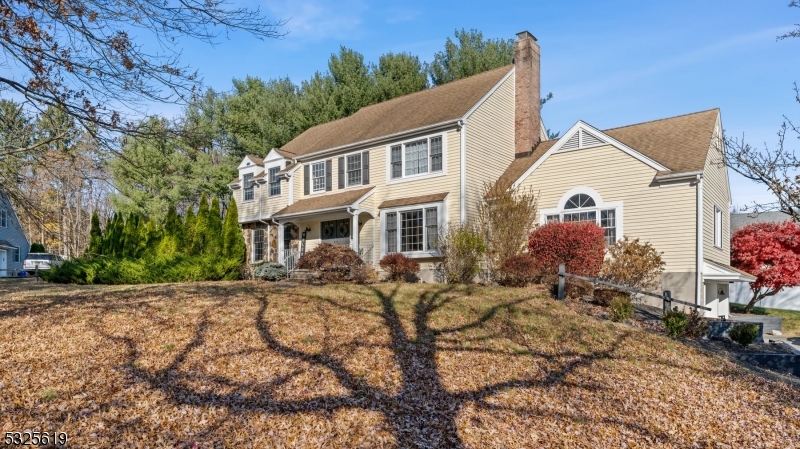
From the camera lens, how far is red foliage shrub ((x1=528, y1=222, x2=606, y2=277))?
45.4 ft

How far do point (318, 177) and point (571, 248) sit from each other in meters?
11.4

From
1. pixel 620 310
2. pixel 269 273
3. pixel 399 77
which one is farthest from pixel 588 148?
pixel 399 77

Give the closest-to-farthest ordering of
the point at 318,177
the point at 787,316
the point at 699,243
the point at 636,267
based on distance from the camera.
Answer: the point at 699,243, the point at 636,267, the point at 787,316, the point at 318,177

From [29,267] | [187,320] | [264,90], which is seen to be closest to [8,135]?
[187,320]

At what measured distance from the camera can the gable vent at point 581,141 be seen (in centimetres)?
1578

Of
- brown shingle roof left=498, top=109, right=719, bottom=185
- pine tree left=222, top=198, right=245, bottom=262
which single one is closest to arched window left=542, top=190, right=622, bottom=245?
brown shingle roof left=498, top=109, right=719, bottom=185

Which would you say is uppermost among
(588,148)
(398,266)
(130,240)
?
(588,148)

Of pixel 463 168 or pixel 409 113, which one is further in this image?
pixel 409 113

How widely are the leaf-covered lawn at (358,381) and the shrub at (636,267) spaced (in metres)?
4.94

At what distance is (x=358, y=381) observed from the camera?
6383 millimetres

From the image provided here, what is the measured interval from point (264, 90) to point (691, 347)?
108 ft

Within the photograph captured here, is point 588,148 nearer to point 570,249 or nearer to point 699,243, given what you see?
point 570,249

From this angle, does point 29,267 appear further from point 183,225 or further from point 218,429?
point 218,429

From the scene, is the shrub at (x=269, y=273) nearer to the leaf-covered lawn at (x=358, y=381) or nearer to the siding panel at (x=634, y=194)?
the leaf-covered lawn at (x=358, y=381)
